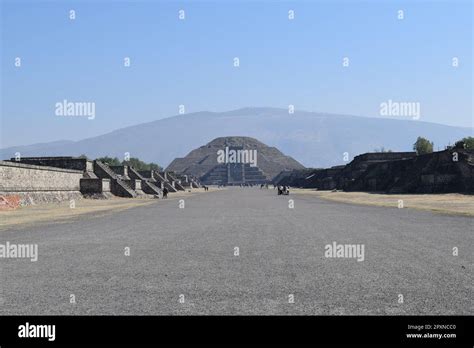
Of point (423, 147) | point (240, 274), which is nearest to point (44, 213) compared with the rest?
point (240, 274)

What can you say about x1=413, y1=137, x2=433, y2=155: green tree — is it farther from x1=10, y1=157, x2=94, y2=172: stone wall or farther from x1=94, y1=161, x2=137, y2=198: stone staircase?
x1=10, y1=157, x2=94, y2=172: stone wall

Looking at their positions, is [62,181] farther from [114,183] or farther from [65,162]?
[114,183]

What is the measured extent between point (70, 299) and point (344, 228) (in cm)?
1561

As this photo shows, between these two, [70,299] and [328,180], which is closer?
[70,299]

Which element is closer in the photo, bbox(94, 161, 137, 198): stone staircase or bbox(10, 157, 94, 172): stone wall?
bbox(10, 157, 94, 172): stone wall

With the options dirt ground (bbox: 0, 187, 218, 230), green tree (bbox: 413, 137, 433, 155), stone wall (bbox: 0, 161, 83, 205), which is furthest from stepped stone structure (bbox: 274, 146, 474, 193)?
stone wall (bbox: 0, 161, 83, 205)

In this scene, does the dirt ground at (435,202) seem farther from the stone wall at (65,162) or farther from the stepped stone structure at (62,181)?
the stone wall at (65,162)

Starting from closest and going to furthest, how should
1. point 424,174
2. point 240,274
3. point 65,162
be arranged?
point 240,274 → point 65,162 → point 424,174
